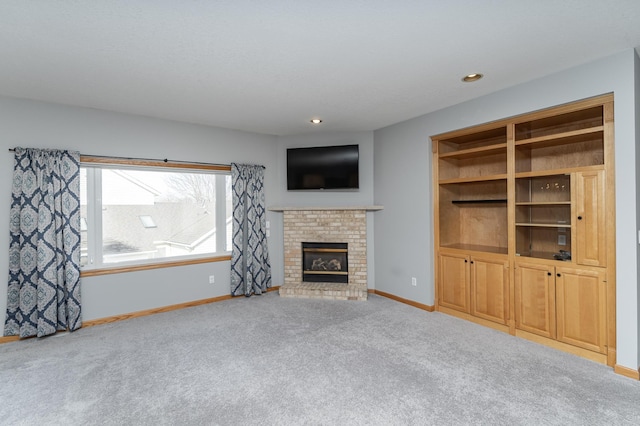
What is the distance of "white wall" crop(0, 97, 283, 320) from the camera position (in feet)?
11.2

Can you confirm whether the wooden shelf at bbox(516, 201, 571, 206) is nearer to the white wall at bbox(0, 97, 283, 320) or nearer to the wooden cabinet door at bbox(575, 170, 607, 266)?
the wooden cabinet door at bbox(575, 170, 607, 266)

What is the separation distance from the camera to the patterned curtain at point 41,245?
11.1 ft

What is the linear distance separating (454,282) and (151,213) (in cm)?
408

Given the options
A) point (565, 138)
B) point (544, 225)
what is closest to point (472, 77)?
point (565, 138)

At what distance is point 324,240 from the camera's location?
5.18 m

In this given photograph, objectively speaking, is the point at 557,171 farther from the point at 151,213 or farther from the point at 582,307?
the point at 151,213

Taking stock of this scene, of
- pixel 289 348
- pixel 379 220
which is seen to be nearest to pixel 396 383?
pixel 289 348

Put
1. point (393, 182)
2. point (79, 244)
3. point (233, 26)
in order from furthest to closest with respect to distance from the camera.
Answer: point (393, 182) → point (79, 244) → point (233, 26)

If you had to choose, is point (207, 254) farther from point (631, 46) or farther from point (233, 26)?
point (631, 46)

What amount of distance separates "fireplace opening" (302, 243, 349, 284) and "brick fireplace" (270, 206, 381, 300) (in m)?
0.07

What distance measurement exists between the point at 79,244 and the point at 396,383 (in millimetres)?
3695

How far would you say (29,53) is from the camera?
8.00 ft

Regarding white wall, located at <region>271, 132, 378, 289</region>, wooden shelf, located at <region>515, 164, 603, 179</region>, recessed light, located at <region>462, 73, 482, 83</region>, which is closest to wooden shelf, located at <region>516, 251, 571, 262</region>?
wooden shelf, located at <region>515, 164, 603, 179</region>

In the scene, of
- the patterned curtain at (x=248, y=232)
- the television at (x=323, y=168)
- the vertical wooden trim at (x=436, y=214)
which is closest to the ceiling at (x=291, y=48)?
the vertical wooden trim at (x=436, y=214)
